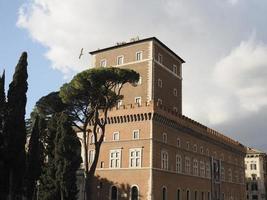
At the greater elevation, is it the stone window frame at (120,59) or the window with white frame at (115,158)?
the stone window frame at (120,59)

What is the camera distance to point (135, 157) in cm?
4416

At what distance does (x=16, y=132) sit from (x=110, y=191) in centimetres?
1487

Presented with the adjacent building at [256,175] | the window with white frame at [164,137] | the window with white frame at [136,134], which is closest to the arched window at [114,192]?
the window with white frame at [136,134]

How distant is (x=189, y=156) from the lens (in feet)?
167

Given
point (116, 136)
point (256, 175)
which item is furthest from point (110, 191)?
point (256, 175)

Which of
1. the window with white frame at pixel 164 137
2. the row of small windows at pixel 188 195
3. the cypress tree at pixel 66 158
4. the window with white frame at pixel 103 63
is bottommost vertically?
the row of small windows at pixel 188 195

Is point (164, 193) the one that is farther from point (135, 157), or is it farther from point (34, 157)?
point (34, 157)

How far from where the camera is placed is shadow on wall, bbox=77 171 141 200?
43.5 meters

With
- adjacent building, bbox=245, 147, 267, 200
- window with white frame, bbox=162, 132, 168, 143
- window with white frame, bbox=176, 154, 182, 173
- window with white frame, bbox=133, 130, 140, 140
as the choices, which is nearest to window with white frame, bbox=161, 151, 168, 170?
window with white frame, bbox=162, 132, 168, 143

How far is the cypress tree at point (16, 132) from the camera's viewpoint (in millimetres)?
33312

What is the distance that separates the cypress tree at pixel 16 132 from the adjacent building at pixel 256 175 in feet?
202

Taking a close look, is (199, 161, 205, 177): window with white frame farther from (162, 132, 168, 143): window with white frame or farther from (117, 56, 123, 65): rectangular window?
(117, 56, 123, 65): rectangular window

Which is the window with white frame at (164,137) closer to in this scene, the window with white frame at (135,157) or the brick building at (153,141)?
the brick building at (153,141)

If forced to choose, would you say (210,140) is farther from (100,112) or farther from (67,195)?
(67,195)
